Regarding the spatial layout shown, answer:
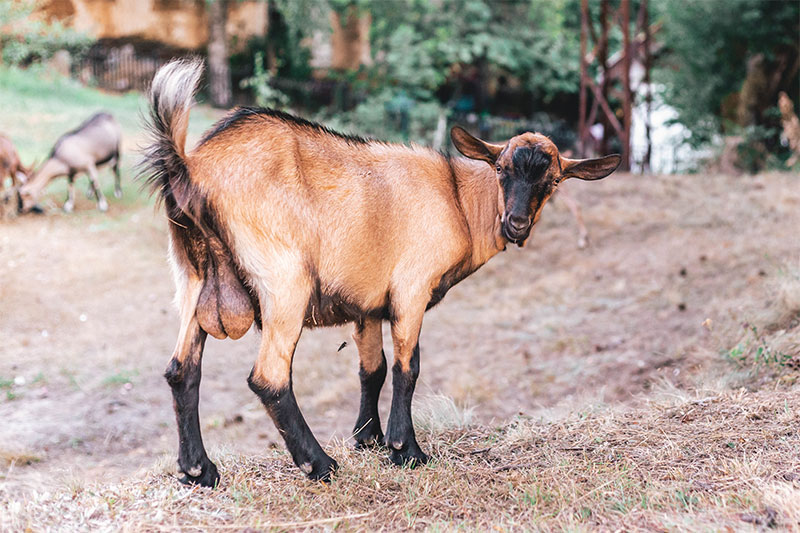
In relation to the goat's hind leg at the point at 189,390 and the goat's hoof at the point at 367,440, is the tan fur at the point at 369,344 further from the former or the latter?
the goat's hind leg at the point at 189,390

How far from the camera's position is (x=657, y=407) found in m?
4.61

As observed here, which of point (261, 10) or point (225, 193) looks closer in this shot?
point (225, 193)

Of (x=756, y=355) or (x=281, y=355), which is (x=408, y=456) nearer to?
(x=281, y=355)

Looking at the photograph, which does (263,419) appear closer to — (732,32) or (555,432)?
(555,432)

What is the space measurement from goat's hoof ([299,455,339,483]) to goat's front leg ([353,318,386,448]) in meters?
0.67

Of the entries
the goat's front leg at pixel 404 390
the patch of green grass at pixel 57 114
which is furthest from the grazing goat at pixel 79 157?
the goat's front leg at pixel 404 390

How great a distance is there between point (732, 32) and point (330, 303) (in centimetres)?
1433

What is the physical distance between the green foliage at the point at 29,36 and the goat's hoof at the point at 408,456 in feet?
58.9

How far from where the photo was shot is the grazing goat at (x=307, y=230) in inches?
134

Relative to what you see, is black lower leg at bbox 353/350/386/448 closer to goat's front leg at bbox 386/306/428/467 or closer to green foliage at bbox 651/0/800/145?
goat's front leg at bbox 386/306/428/467

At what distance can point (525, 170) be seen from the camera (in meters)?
3.69

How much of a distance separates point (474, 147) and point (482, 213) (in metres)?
0.39

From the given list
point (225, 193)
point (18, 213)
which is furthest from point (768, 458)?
point (18, 213)

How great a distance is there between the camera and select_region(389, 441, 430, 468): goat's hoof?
3.87 meters
